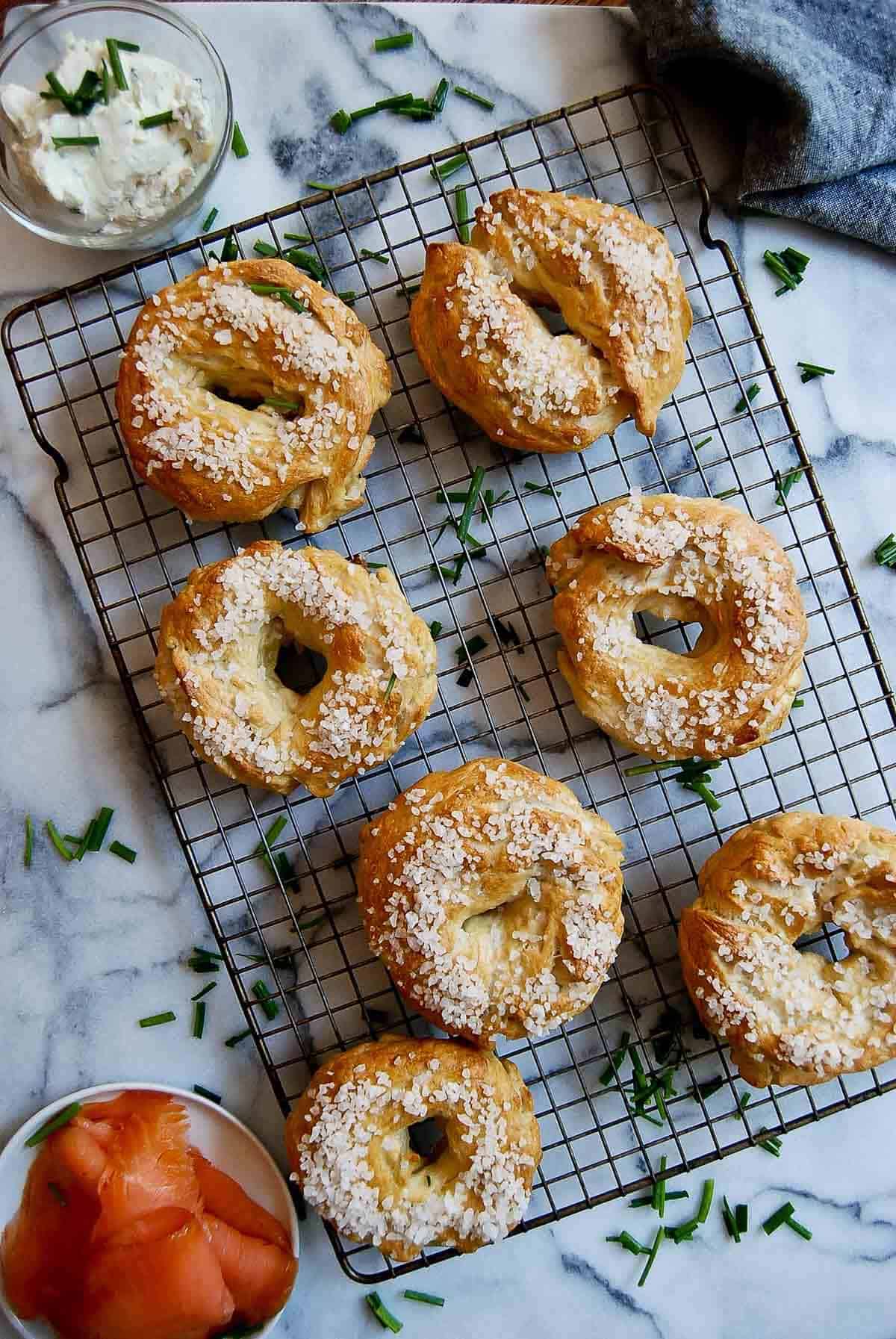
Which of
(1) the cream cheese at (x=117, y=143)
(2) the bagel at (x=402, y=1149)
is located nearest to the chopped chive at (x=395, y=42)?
(1) the cream cheese at (x=117, y=143)

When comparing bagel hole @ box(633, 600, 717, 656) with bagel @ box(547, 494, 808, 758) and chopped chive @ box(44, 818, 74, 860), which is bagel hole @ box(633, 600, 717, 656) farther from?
chopped chive @ box(44, 818, 74, 860)

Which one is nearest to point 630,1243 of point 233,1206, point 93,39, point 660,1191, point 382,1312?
point 660,1191

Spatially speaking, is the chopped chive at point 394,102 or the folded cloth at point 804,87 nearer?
the folded cloth at point 804,87

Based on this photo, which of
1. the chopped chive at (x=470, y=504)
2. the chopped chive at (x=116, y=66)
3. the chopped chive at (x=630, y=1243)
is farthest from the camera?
the chopped chive at (x=630, y=1243)

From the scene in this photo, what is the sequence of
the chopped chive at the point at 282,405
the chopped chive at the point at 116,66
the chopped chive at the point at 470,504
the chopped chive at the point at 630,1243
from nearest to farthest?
the chopped chive at the point at 116,66 < the chopped chive at the point at 282,405 < the chopped chive at the point at 470,504 < the chopped chive at the point at 630,1243

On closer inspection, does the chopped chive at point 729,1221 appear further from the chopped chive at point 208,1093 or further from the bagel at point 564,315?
the bagel at point 564,315

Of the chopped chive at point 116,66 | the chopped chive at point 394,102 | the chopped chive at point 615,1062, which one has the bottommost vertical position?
the chopped chive at point 615,1062

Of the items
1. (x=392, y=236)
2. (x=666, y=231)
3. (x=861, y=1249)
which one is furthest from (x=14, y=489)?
(x=861, y=1249)

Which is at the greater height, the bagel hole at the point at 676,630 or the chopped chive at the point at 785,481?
the chopped chive at the point at 785,481
